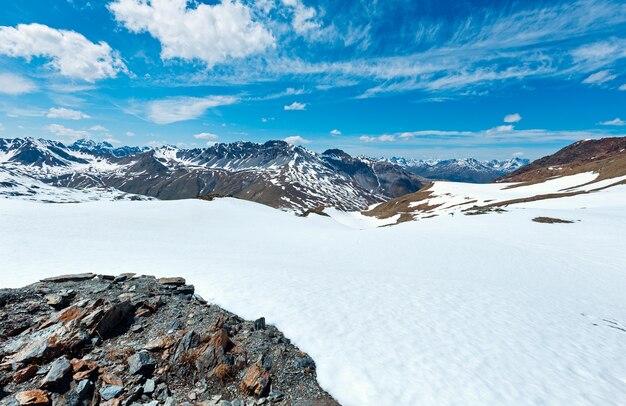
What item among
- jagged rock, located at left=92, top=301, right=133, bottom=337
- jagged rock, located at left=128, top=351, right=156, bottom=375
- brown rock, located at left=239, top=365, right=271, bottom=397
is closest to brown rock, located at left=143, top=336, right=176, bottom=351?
jagged rock, located at left=128, top=351, right=156, bottom=375

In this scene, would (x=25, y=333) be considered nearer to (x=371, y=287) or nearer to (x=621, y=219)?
(x=371, y=287)

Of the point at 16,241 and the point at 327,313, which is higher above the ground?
the point at 16,241

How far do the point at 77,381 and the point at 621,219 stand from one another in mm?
58379

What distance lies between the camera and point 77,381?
8148 mm

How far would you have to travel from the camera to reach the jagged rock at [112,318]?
10133 mm

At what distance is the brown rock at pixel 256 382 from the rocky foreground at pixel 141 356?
3 centimetres

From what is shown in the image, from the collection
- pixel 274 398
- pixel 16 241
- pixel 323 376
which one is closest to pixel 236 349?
pixel 274 398

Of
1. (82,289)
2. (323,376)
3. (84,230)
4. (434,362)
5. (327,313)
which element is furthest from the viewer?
(84,230)

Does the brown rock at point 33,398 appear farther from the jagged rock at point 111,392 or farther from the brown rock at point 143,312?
the brown rock at point 143,312

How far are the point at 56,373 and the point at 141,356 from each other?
6.82 feet

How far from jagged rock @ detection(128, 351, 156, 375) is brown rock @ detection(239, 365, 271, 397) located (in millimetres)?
2882

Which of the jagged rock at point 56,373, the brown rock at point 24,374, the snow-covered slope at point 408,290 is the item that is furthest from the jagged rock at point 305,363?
the brown rock at point 24,374

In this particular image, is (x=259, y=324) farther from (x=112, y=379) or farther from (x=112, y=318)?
(x=112, y=318)

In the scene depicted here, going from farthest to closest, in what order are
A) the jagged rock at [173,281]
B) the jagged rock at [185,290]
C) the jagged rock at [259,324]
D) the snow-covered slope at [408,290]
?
the jagged rock at [173,281] < the jagged rock at [185,290] < the jagged rock at [259,324] < the snow-covered slope at [408,290]
